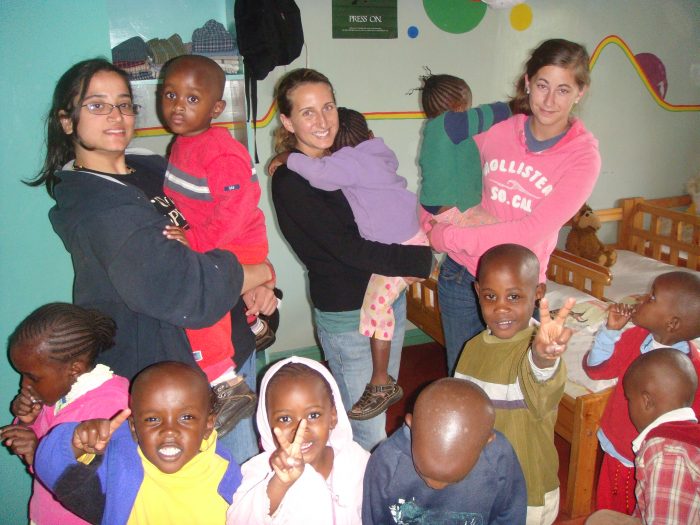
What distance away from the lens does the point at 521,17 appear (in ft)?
12.7

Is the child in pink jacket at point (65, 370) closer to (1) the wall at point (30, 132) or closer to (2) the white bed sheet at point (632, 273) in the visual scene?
(1) the wall at point (30, 132)

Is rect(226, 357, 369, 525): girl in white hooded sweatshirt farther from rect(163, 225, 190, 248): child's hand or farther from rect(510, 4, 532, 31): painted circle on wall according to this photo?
rect(510, 4, 532, 31): painted circle on wall

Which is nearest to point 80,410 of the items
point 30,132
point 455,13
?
point 30,132

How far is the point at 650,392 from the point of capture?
1.46m

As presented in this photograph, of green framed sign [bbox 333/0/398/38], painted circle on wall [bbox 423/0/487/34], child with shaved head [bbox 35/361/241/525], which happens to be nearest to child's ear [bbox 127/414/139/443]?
child with shaved head [bbox 35/361/241/525]

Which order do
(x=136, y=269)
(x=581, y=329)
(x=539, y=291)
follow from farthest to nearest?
(x=581, y=329)
(x=539, y=291)
(x=136, y=269)

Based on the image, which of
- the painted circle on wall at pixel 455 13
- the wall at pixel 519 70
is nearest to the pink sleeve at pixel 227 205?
the wall at pixel 519 70

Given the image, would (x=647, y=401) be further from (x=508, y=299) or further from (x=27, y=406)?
(x=27, y=406)

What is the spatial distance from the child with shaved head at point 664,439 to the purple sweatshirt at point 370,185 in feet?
2.84

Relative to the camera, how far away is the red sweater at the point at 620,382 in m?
1.68

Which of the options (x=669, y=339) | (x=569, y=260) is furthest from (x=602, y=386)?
(x=569, y=260)

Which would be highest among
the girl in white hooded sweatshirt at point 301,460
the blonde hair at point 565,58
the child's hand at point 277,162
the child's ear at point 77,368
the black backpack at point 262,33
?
the black backpack at point 262,33

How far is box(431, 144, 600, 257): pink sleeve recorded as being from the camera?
1.66 metres

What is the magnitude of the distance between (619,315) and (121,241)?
1.39 meters
